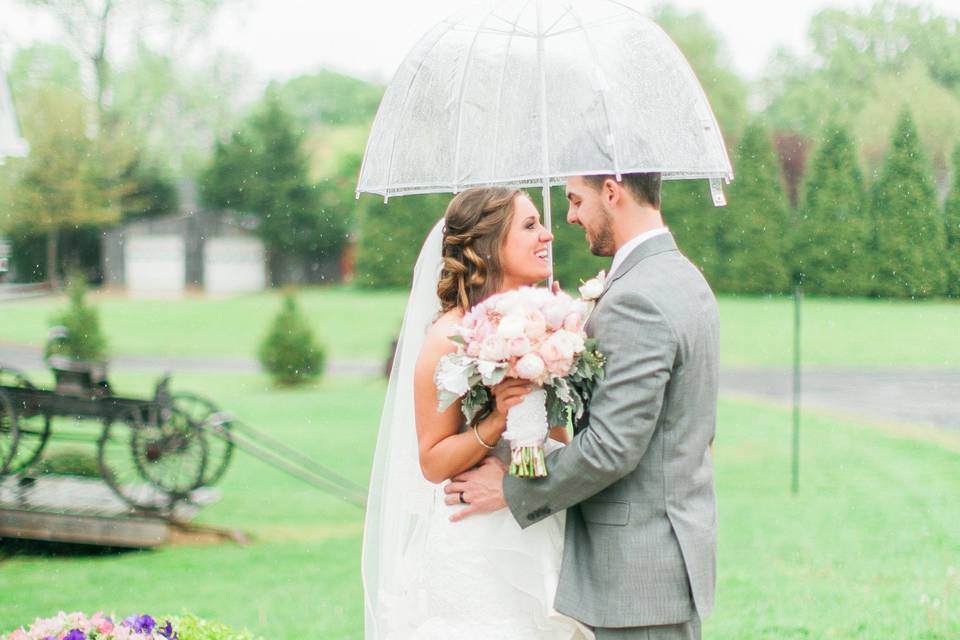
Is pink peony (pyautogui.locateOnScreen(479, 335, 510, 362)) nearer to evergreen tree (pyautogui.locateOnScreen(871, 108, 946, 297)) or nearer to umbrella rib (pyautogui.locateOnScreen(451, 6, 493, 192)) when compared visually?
umbrella rib (pyautogui.locateOnScreen(451, 6, 493, 192))

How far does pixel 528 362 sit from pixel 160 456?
16.2ft

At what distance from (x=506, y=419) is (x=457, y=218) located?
491 mm

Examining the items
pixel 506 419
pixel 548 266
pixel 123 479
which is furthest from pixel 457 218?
pixel 123 479

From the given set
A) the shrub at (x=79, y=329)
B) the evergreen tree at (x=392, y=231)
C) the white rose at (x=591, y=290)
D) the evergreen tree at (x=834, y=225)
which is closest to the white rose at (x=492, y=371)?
the white rose at (x=591, y=290)

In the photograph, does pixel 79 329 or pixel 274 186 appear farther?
pixel 274 186

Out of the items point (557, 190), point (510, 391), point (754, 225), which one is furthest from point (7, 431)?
point (754, 225)

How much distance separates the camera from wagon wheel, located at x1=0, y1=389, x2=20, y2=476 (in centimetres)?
589

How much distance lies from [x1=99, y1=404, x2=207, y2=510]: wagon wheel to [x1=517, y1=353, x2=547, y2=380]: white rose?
459 centimetres

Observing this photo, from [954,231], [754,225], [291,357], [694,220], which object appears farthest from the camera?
[291,357]

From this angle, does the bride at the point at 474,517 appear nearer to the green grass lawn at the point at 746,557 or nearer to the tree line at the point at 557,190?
the green grass lawn at the point at 746,557

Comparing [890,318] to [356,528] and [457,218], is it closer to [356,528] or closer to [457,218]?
[356,528]

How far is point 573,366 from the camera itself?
186cm

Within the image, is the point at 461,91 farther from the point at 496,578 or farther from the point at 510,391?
the point at 496,578

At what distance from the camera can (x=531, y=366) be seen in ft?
5.93
